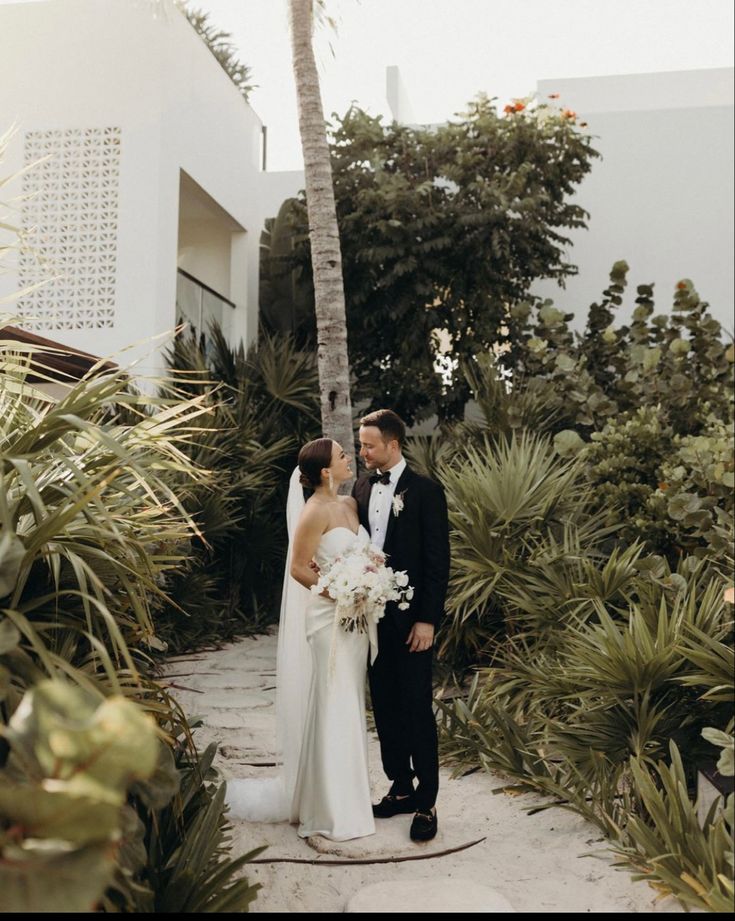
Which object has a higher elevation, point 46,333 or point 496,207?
point 496,207

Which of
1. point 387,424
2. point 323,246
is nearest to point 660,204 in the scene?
point 323,246

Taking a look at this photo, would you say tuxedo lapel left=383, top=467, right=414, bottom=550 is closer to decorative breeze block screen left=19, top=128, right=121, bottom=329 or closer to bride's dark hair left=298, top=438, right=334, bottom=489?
bride's dark hair left=298, top=438, right=334, bottom=489

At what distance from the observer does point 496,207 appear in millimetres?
12367

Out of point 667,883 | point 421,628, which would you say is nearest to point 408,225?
point 421,628

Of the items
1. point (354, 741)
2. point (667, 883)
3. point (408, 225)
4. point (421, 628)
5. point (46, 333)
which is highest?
point (408, 225)

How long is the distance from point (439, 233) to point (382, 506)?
8471mm

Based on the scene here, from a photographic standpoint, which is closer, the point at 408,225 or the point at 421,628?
the point at 421,628

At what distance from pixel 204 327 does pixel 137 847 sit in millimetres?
10285

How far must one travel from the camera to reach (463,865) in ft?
13.9

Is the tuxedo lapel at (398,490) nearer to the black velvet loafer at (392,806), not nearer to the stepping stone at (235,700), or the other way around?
the black velvet loafer at (392,806)

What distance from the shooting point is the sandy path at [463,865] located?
12.4ft

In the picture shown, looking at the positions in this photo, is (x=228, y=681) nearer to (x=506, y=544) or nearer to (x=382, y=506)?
(x=506, y=544)

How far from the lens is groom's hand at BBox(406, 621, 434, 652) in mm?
4598

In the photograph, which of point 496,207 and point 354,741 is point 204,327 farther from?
point 354,741
